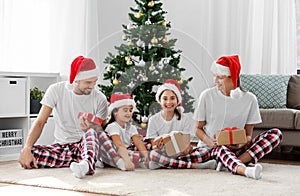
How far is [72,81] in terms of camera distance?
10.2ft

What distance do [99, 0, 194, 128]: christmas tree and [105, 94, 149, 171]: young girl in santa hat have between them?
0.05 meters

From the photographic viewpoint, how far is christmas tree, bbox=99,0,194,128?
9.62 ft

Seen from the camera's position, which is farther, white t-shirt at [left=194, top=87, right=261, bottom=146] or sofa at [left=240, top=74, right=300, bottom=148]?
sofa at [left=240, top=74, right=300, bottom=148]

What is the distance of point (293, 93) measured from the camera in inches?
172

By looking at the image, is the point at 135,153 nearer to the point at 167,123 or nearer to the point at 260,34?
the point at 167,123

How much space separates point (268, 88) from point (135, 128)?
1.62 metres

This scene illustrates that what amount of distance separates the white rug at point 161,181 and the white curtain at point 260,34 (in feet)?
6.42

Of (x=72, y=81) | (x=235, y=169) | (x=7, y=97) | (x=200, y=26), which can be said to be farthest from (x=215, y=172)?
(x=200, y=26)

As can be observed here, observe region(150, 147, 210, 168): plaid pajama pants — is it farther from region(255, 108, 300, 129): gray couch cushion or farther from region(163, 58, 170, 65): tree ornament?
region(255, 108, 300, 129): gray couch cushion

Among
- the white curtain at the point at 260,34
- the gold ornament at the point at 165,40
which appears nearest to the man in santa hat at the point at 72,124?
the gold ornament at the point at 165,40

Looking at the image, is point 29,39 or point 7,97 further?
point 29,39

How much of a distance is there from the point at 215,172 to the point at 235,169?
167 mm

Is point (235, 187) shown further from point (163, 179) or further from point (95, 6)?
point (95, 6)

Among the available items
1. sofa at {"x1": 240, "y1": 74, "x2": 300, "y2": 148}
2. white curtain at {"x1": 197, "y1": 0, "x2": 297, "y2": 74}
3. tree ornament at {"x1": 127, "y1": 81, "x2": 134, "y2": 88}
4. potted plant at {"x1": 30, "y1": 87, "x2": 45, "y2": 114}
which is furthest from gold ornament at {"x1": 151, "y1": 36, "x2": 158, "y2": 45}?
white curtain at {"x1": 197, "y1": 0, "x2": 297, "y2": 74}
